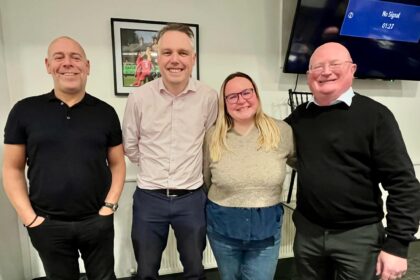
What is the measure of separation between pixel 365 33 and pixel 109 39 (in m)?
1.90

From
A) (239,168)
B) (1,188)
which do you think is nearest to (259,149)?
(239,168)

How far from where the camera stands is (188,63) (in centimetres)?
153

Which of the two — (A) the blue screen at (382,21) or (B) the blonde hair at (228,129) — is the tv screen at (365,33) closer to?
(A) the blue screen at (382,21)

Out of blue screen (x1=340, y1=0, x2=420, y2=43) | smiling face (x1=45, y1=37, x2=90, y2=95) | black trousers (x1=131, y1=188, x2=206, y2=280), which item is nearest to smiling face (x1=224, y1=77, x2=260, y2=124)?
black trousers (x1=131, y1=188, x2=206, y2=280)

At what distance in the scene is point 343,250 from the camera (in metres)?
1.28

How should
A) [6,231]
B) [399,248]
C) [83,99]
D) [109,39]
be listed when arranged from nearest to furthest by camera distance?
[399,248] → [83,99] → [6,231] → [109,39]

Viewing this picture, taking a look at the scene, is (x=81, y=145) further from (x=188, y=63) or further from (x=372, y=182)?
(x=372, y=182)

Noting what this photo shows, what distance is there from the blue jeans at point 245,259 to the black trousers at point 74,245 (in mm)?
516

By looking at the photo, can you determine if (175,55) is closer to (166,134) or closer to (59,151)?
(166,134)

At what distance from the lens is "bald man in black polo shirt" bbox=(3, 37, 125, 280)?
134cm

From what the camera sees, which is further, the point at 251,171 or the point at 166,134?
the point at 166,134

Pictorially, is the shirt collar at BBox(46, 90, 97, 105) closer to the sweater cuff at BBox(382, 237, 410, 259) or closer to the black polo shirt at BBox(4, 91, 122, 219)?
the black polo shirt at BBox(4, 91, 122, 219)

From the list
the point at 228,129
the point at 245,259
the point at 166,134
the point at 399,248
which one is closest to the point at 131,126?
the point at 166,134

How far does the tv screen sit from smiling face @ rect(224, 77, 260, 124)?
1.01 meters
